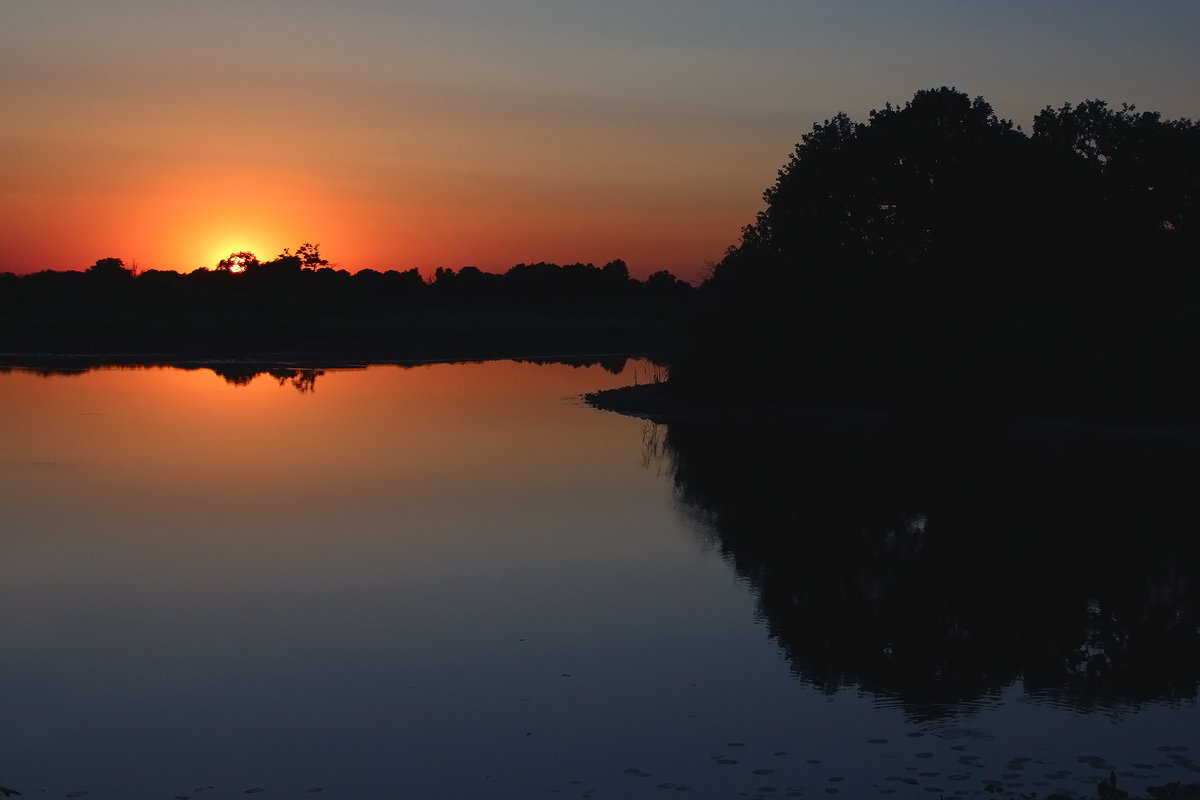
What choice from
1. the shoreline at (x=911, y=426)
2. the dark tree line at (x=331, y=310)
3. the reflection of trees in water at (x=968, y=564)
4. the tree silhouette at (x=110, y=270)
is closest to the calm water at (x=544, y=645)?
the reflection of trees in water at (x=968, y=564)

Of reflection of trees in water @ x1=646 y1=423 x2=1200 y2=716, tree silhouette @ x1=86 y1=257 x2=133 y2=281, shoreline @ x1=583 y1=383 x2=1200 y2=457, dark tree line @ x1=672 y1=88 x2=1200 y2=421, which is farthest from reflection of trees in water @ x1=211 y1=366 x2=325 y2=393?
tree silhouette @ x1=86 y1=257 x2=133 y2=281

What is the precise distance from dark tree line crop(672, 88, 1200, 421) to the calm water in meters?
12.6

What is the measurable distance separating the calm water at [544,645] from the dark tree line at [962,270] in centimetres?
1256

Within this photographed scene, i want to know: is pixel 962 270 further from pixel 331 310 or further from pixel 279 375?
pixel 331 310

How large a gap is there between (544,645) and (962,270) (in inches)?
1161

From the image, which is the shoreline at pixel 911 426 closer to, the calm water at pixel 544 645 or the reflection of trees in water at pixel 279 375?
the calm water at pixel 544 645

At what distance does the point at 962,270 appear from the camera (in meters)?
38.0

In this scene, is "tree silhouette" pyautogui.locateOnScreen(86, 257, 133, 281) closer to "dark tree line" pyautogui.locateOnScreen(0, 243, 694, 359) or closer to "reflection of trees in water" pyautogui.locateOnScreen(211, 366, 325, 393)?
"dark tree line" pyautogui.locateOnScreen(0, 243, 694, 359)

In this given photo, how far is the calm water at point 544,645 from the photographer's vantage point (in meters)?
8.26

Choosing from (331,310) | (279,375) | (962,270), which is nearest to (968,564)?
(962,270)

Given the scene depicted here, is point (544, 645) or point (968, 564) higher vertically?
point (968, 564)

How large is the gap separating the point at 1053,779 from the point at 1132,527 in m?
10.1

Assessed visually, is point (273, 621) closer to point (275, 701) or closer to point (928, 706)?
point (275, 701)

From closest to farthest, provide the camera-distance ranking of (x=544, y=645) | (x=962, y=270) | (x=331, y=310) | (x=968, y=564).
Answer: (x=544, y=645), (x=968, y=564), (x=962, y=270), (x=331, y=310)
